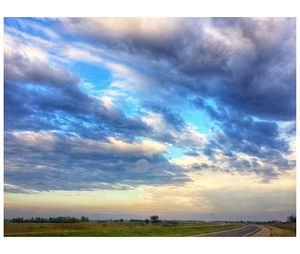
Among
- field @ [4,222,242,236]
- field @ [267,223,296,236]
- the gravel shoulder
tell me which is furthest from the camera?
the gravel shoulder

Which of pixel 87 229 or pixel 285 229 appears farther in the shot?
pixel 285 229

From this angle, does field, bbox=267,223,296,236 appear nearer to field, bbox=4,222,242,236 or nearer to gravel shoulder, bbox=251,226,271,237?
gravel shoulder, bbox=251,226,271,237

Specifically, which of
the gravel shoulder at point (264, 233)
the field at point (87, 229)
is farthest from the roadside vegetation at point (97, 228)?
the gravel shoulder at point (264, 233)

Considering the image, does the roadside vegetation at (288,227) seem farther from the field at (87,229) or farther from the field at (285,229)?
the field at (87,229)

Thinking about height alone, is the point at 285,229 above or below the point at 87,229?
below

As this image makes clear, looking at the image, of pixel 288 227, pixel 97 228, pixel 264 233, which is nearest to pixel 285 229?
pixel 288 227

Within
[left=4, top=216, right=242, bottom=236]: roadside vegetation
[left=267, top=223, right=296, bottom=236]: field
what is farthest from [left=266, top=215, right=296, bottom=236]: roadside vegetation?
[left=4, top=216, right=242, bottom=236]: roadside vegetation

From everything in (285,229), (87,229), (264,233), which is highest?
(264,233)

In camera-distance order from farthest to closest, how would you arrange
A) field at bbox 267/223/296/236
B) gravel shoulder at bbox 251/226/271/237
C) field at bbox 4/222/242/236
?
1. gravel shoulder at bbox 251/226/271/237
2. field at bbox 267/223/296/236
3. field at bbox 4/222/242/236

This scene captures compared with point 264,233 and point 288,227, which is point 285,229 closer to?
Result: point 288,227
